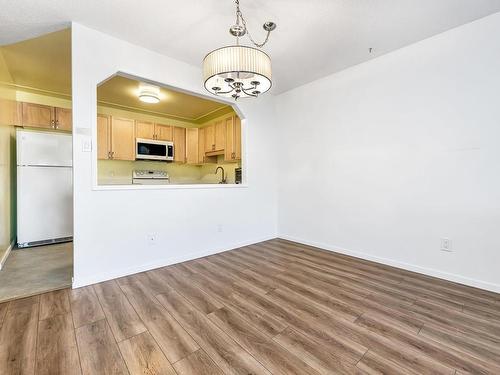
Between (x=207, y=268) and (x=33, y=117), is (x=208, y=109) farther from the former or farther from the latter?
(x=207, y=268)

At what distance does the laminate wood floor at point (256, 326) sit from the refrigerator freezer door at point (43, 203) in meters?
2.19

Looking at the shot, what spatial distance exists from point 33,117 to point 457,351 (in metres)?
5.83

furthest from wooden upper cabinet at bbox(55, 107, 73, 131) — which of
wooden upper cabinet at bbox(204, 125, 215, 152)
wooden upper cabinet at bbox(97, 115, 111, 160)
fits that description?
wooden upper cabinet at bbox(204, 125, 215, 152)

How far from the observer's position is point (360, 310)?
189 cm

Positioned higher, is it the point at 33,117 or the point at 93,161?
the point at 33,117

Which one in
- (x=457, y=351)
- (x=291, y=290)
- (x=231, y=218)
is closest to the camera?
(x=457, y=351)

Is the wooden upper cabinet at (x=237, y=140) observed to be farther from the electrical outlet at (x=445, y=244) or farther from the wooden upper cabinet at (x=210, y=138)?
the electrical outlet at (x=445, y=244)

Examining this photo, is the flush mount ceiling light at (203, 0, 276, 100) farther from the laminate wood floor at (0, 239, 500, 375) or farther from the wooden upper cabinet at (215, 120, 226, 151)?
the wooden upper cabinet at (215, 120, 226, 151)

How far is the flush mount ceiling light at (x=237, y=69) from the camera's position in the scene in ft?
5.51

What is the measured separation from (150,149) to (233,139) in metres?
1.78

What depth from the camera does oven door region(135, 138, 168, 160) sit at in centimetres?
479

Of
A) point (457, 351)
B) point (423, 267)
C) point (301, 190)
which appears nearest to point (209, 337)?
point (457, 351)

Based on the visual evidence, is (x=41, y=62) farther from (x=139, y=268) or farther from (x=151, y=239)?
(x=139, y=268)

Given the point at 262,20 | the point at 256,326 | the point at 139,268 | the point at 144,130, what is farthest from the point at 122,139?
the point at 256,326
